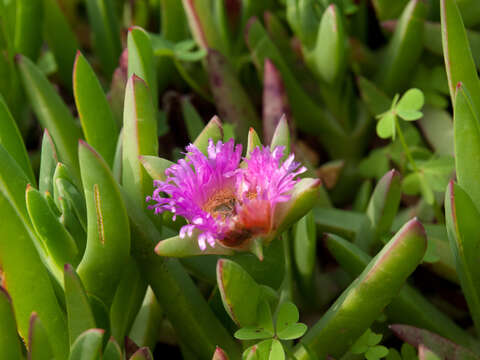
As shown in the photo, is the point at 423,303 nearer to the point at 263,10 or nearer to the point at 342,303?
the point at 342,303

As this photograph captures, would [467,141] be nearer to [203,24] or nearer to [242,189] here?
[242,189]

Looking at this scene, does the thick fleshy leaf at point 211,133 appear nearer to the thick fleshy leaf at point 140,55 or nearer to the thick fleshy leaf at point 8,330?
the thick fleshy leaf at point 140,55

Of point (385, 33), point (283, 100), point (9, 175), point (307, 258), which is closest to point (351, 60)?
point (385, 33)

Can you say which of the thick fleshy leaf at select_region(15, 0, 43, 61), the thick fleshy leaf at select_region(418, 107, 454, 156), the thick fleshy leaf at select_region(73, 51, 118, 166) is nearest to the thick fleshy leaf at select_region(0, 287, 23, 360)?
the thick fleshy leaf at select_region(73, 51, 118, 166)

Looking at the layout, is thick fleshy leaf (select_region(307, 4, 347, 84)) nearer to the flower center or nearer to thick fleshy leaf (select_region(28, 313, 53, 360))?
the flower center

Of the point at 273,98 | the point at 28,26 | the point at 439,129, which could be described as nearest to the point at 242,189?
the point at 273,98

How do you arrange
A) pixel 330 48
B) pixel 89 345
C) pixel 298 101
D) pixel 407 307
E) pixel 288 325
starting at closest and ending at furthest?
pixel 89 345
pixel 288 325
pixel 407 307
pixel 330 48
pixel 298 101
